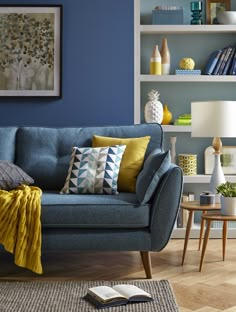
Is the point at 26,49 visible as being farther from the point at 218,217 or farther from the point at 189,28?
the point at 218,217

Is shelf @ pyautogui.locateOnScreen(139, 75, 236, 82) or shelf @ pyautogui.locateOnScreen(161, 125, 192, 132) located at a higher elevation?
shelf @ pyautogui.locateOnScreen(139, 75, 236, 82)

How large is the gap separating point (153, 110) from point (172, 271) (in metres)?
1.56

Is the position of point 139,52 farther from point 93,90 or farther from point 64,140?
point 64,140

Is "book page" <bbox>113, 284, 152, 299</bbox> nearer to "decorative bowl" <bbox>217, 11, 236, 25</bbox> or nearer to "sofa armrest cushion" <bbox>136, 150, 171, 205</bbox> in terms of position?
"sofa armrest cushion" <bbox>136, 150, 171, 205</bbox>

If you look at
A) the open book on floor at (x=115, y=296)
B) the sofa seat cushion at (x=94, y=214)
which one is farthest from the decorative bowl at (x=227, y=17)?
the open book on floor at (x=115, y=296)

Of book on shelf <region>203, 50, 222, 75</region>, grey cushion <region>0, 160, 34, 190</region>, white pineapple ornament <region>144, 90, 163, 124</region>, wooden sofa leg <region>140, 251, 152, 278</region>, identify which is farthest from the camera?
book on shelf <region>203, 50, 222, 75</region>

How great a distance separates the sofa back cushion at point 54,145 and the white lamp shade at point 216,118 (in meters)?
0.35

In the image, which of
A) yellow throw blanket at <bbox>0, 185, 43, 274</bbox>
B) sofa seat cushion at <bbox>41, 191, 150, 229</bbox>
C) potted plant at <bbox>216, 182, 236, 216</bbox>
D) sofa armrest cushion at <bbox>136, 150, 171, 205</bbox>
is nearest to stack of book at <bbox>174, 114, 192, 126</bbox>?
potted plant at <bbox>216, 182, 236, 216</bbox>

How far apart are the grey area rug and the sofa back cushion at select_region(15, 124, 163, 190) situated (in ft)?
3.20

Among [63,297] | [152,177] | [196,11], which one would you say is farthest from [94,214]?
[196,11]

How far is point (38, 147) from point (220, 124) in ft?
4.35

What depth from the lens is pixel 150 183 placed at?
3428 mm

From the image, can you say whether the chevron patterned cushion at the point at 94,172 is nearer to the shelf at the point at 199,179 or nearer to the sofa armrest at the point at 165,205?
the sofa armrest at the point at 165,205

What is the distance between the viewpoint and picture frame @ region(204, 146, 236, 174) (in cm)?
495
